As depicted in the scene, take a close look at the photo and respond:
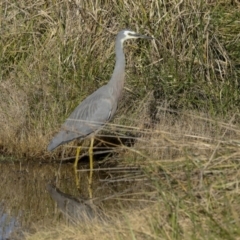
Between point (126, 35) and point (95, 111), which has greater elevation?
point (126, 35)

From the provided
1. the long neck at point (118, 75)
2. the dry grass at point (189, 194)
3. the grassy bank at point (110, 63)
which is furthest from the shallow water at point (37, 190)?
the long neck at point (118, 75)

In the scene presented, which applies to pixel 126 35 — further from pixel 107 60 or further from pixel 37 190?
pixel 37 190

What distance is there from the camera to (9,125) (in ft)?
30.1

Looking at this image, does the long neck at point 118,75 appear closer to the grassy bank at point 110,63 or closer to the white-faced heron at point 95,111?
the white-faced heron at point 95,111

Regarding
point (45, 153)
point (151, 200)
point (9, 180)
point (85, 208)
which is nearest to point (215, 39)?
point (45, 153)

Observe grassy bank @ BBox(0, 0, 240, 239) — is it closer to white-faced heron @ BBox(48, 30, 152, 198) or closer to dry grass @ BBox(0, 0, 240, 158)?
dry grass @ BBox(0, 0, 240, 158)

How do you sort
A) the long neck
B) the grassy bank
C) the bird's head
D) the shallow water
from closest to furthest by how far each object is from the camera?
the shallow water
the long neck
the bird's head
the grassy bank

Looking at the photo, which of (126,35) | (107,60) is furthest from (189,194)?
(107,60)

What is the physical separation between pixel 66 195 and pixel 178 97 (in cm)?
236

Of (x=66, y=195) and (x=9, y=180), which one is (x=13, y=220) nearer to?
(x=66, y=195)

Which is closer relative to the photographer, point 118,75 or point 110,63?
point 118,75

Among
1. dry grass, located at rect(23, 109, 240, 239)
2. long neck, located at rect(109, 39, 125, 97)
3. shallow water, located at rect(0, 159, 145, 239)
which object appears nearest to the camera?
dry grass, located at rect(23, 109, 240, 239)

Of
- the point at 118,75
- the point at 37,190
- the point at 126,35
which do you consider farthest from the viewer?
the point at 126,35

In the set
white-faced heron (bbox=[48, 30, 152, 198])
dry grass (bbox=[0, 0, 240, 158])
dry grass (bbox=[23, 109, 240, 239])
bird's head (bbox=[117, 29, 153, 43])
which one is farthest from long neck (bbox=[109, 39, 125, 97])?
dry grass (bbox=[23, 109, 240, 239])
